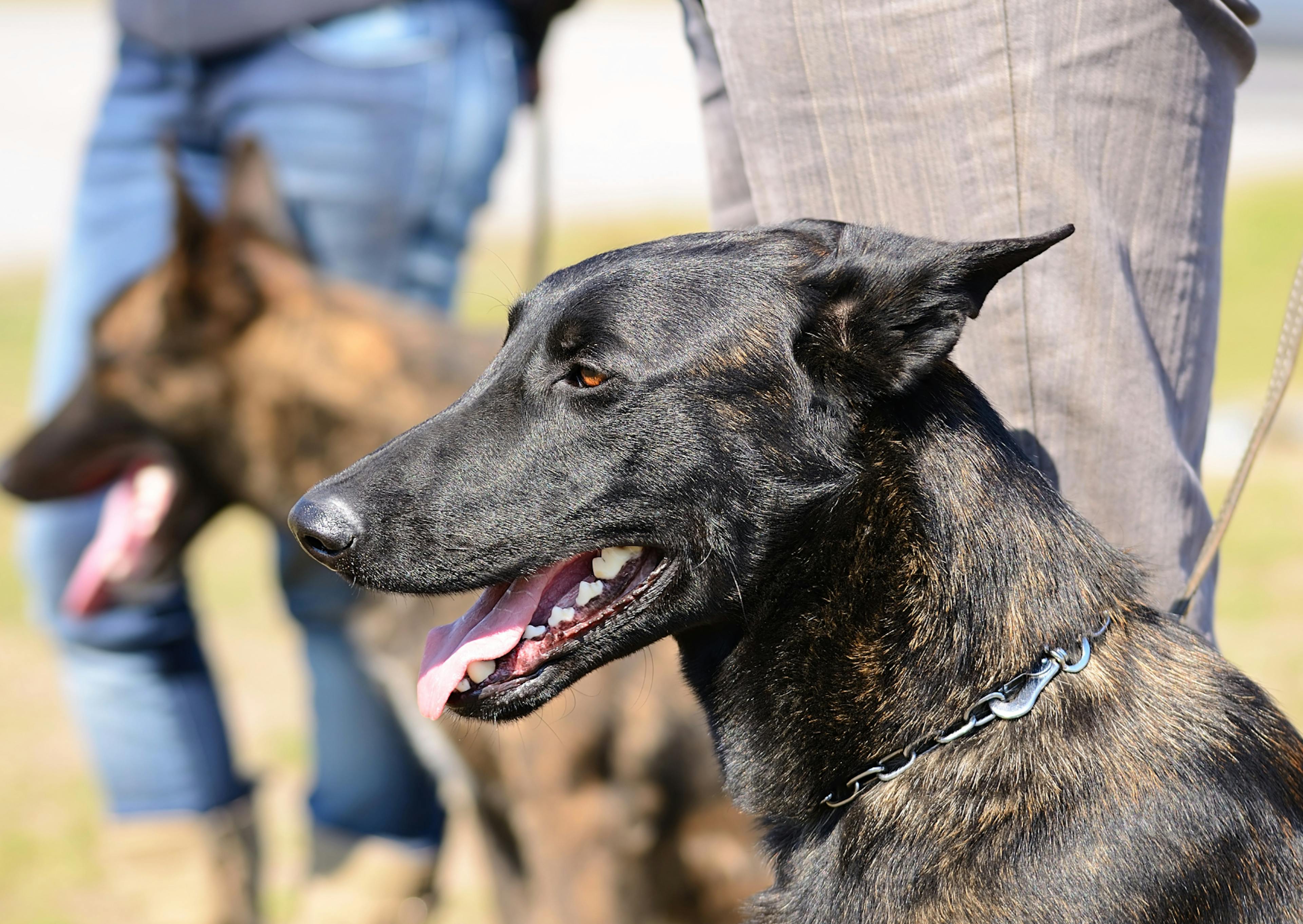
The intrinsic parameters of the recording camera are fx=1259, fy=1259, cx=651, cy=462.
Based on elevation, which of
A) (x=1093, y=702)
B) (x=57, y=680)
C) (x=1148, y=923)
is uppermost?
(x=1093, y=702)

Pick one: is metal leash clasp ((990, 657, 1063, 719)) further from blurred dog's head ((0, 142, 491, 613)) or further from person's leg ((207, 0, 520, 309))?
person's leg ((207, 0, 520, 309))

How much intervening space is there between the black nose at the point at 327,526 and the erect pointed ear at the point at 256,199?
6.35 ft

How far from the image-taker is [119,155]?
333cm

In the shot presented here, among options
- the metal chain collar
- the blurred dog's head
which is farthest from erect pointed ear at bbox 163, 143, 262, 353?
the metal chain collar

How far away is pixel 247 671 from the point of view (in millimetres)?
5566

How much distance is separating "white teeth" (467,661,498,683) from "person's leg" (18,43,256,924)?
5.98ft

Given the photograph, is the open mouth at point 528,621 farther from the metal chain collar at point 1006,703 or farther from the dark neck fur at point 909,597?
the metal chain collar at point 1006,703

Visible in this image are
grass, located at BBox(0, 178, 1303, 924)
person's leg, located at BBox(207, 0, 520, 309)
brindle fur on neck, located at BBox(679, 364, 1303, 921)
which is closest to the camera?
brindle fur on neck, located at BBox(679, 364, 1303, 921)

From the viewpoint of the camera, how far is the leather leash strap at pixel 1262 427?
192cm

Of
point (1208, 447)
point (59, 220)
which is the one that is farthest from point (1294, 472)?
point (59, 220)

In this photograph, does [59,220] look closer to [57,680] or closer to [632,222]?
[632,222]

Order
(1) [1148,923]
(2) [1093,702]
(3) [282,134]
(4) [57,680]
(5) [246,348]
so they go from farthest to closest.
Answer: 1. (4) [57,680]
2. (5) [246,348]
3. (3) [282,134]
4. (2) [1093,702]
5. (1) [1148,923]

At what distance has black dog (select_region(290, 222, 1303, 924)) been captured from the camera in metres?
1.62

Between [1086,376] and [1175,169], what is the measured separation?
12.9 inches
